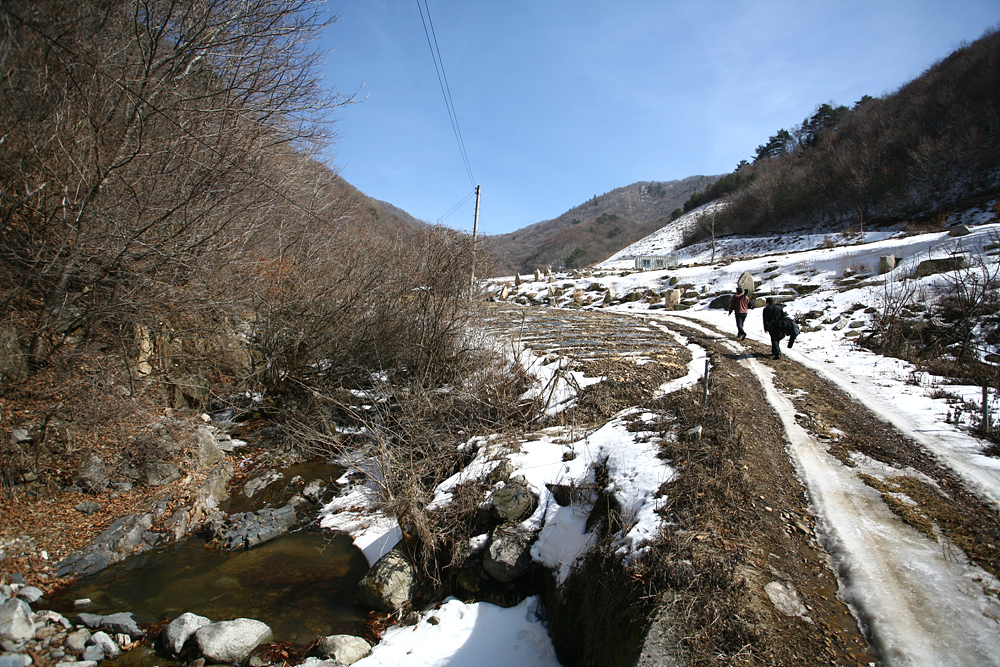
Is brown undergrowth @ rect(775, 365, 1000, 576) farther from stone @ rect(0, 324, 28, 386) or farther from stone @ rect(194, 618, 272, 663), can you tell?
stone @ rect(0, 324, 28, 386)

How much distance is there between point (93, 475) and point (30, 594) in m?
2.03

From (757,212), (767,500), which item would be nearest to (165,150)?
(767,500)

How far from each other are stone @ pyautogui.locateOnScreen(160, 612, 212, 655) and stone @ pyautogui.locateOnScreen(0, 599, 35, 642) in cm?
113

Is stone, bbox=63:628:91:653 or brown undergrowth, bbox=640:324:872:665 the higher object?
brown undergrowth, bbox=640:324:872:665

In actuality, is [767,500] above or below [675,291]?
below

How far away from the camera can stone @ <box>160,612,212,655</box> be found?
183 inches

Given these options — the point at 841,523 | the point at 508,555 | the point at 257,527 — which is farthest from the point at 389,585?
the point at 841,523

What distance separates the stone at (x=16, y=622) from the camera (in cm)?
443

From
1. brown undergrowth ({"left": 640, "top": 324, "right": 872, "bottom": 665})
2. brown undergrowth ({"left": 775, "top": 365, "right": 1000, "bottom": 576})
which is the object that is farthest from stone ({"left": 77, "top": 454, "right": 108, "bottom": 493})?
brown undergrowth ({"left": 775, "top": 365, "right": 1000, "bottom": 576})

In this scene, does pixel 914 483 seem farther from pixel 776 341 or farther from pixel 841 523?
pixel 776 341

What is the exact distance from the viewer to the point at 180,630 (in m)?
4.75

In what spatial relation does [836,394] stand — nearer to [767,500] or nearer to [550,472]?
[767,500]

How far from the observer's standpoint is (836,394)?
8.32 m

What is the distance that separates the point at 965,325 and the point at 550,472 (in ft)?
37.5
